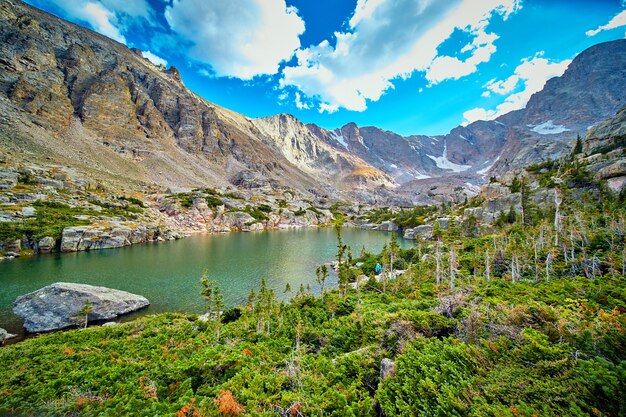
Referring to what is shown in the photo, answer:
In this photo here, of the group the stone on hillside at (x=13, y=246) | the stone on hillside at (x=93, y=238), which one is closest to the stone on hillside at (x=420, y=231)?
the stone on hillside at (x=93, y=238)

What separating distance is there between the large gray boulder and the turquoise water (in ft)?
4.39

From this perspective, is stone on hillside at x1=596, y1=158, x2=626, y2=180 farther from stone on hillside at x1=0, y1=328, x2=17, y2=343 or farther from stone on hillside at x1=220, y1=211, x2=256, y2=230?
stone on hillside at x1=220, y1=211, x2=256, y2=230

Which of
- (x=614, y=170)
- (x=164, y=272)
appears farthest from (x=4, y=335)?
(x=614, y=170)

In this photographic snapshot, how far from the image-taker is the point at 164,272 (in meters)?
47.2

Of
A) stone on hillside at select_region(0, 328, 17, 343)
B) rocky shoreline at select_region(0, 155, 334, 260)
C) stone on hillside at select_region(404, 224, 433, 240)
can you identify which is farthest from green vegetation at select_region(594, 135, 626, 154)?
rocky shoreline at select_region(0, 155, 334, 260)

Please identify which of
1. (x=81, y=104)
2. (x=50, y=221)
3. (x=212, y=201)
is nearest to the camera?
(x=50, y=221)

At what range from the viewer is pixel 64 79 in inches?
6353

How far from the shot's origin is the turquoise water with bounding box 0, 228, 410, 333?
34.6 m

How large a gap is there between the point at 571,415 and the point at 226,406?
8.73 meters

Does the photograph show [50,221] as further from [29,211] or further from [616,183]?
[616,183]

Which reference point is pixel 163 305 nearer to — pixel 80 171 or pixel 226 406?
pixel 226 406

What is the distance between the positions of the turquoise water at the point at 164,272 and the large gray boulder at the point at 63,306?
1338 mm

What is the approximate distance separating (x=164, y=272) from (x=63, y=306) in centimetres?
2057

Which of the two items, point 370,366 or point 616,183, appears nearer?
point 370,366
